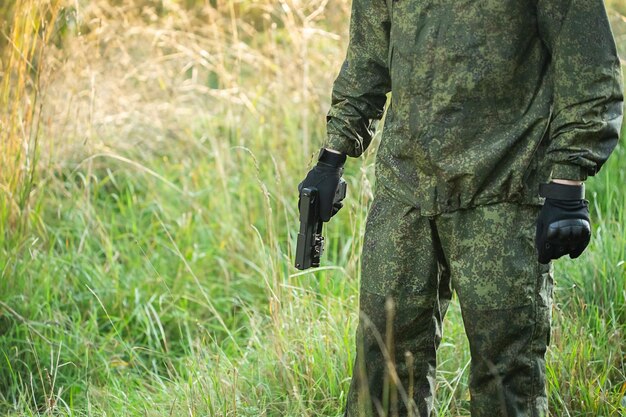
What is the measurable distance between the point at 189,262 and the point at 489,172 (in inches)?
101

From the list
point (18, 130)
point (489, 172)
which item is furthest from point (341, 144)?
point (18, 130)

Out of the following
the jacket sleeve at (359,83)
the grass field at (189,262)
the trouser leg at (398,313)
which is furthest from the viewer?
the grass field at (189,262)

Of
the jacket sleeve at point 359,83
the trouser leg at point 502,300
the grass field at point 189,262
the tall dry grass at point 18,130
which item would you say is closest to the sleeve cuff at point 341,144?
the jacket sleeve at point 359,83

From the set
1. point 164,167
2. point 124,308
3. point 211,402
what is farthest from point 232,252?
point 211,402

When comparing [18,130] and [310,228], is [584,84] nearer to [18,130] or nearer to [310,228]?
[310,228]

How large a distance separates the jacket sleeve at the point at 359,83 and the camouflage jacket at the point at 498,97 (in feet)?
0.51

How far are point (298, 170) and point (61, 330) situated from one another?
1.83 meters

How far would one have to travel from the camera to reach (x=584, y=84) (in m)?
2.24

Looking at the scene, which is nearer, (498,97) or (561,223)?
(561,223)

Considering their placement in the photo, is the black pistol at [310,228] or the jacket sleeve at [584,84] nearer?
the jacket sleeve at [584,84]

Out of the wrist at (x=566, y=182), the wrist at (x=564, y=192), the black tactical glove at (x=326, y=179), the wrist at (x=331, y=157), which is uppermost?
the wrist at (x=566, y=182)

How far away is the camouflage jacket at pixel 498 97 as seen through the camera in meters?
2.24

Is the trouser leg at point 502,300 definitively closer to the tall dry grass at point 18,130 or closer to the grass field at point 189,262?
the grass field at point 189,262

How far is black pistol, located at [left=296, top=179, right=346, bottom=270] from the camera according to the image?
263 cm
